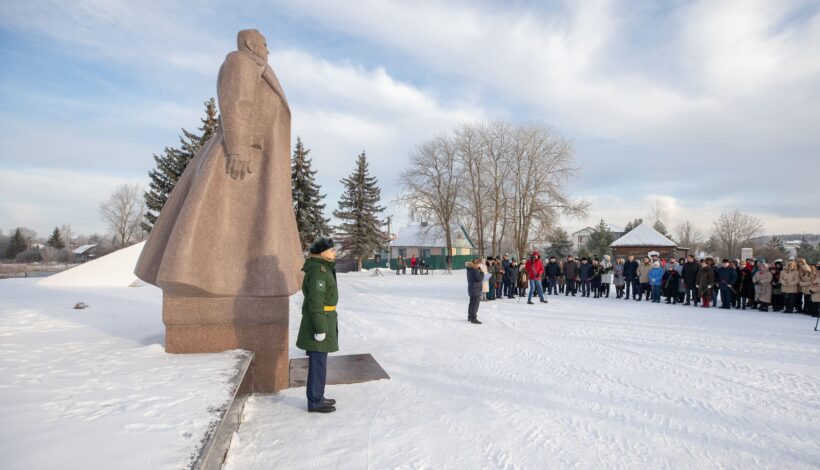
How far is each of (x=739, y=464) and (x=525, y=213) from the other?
33753 mm

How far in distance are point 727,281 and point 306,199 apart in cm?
2974

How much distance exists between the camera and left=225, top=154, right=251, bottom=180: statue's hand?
491 cm

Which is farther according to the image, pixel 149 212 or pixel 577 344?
pixel 149 212

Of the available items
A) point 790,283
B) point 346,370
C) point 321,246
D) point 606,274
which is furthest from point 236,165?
point 606,274

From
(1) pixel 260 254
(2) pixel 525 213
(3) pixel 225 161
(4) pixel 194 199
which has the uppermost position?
(2) pixel 525 213

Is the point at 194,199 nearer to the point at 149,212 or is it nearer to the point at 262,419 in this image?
the point at 262,419

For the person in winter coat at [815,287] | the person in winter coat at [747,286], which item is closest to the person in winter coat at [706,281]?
the person in winter coat at [747,286]

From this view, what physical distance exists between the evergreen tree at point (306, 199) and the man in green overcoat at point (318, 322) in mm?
31905

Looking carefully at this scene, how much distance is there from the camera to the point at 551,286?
18.4 meters

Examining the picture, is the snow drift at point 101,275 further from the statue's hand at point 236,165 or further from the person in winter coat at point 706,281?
the person in winter coat at point 706,281

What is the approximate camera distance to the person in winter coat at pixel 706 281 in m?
14.3

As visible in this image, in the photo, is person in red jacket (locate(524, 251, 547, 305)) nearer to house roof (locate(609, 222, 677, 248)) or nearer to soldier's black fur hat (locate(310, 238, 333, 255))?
soldier's black fur hat (locate(310, 238, 333, 255))

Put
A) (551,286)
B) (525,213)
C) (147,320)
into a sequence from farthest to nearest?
(525,213) → (551,286) → (147,320)

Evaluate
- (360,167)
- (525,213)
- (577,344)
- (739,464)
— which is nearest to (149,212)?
(360,167)
